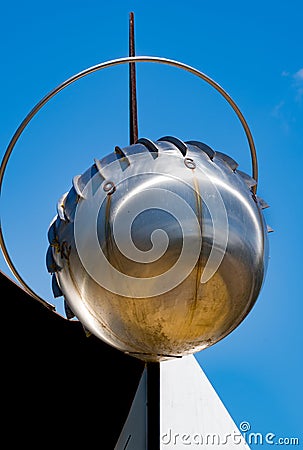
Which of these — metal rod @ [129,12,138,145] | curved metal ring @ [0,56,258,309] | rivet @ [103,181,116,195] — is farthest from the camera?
metal rod @ [129,12,138,145]

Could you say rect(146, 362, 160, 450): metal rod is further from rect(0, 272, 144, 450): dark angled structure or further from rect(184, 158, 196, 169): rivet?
rect(0, 272, 144, 450): dark angled structure

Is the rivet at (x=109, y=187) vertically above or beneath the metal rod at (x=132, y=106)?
beneath

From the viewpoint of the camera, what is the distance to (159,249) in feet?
6.16

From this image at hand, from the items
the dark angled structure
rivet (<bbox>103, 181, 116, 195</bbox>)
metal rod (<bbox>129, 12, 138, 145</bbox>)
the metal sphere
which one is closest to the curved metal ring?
the metal sphere

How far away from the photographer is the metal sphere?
1.90 metres

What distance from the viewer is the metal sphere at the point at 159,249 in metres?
1.90

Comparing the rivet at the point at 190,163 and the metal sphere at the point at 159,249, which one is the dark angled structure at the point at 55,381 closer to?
the metal sphere at the point at 159,249

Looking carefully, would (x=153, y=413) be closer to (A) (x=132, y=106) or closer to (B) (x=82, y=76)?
(B) (x=82, y=76)

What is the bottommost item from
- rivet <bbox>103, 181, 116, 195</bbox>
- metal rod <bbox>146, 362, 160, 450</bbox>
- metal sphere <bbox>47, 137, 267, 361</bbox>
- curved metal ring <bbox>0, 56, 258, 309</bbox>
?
metal rod <bbox>146, 362, 160, 450</bbox>

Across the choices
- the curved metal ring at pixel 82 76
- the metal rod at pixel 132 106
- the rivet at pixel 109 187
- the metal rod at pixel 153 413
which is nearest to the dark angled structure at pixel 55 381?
the metal rod at pixel 132 106

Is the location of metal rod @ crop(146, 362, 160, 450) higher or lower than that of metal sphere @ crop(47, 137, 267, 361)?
lower

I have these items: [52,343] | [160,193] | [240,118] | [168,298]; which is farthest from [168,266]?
[52,343]

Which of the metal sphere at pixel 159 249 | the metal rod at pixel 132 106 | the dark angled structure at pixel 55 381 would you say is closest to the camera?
the metal sphere at pixel 159 249

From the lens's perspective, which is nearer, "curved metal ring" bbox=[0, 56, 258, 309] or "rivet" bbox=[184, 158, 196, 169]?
"rivet" bbox=[184, 158, 196, 169]
